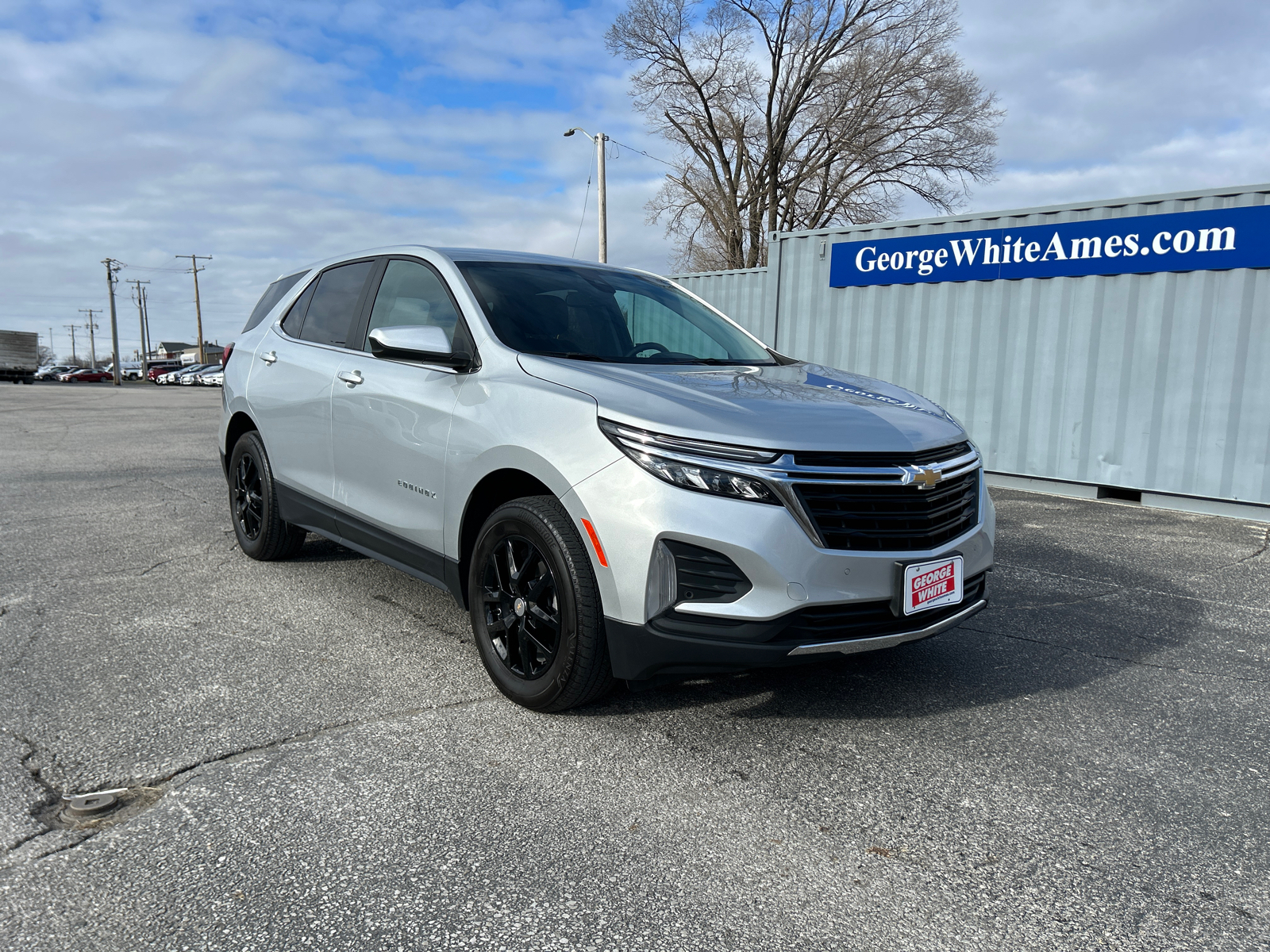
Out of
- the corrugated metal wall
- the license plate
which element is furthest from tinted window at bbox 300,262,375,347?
the corrugated metal wall

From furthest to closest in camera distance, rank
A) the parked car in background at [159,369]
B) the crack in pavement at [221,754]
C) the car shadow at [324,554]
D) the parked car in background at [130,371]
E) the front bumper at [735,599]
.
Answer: the parked car in background at [130,371]
the parked car in background at [159,369]
the car shadow at [324,554]
the front bumper at [735,599]
the crack in pavement at [221,754]

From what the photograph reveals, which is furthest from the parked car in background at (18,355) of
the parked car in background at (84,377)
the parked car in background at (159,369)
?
the parked car in background at (159,369)

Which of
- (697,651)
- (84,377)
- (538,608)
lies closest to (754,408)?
(697,651)

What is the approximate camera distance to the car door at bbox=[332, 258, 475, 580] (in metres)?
3.56

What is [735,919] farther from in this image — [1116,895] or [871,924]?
[1116,895]

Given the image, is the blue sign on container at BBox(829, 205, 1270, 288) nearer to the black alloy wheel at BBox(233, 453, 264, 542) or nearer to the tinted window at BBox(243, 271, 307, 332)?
the tinted window at BBox(243, 271, 307, 332)

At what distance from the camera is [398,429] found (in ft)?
12.3

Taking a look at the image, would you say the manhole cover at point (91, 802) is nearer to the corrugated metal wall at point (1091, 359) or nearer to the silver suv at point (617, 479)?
the silver suv at point (617, 479)

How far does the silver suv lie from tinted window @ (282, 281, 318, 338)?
583 mm

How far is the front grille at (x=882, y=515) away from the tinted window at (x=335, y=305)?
2.73 metres

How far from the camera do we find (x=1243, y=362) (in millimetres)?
8000

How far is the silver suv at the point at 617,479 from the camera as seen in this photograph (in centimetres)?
268

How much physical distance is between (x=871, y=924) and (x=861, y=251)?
9466 mm

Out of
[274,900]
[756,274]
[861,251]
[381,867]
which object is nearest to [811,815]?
[381,867]
